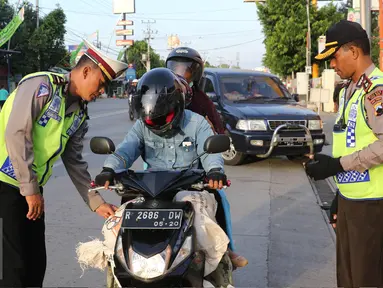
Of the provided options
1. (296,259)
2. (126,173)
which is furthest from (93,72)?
(296,259)

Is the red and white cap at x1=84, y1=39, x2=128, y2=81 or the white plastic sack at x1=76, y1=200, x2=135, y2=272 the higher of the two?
the red and white cap at x1=84, y1=39, x2=128, y2=81

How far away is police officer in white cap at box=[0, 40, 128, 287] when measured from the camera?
120 inches

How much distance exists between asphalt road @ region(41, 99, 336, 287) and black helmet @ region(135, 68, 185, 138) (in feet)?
6.46

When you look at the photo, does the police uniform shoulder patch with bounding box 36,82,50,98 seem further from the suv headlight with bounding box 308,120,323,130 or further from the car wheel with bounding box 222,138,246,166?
the suv headlight with bounding box 308,120,323,130

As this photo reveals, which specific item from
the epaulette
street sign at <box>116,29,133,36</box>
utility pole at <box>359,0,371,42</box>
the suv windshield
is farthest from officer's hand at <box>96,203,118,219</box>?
street sign at <box>116,29,133,36</box>

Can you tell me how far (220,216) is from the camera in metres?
3.61

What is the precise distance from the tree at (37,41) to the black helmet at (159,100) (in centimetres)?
4016

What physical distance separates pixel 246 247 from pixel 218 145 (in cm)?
280

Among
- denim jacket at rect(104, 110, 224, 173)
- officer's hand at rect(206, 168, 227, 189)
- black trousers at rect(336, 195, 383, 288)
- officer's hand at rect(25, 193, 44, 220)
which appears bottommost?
black trousers at rect(336, 195, 383, 288)

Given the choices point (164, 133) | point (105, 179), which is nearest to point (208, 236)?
point (105, 179)

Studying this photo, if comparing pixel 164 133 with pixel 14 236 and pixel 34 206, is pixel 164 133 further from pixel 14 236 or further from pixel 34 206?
pixel 14 236

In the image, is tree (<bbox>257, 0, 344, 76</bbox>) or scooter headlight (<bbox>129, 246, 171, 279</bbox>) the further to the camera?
tree (<bbox>257, 0, 344, 76</bbox>)

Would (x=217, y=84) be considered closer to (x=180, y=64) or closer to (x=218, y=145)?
(x=180, y=64)

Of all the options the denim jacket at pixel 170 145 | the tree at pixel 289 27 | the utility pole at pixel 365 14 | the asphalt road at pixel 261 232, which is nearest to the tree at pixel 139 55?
the tree at pixel 289 27
